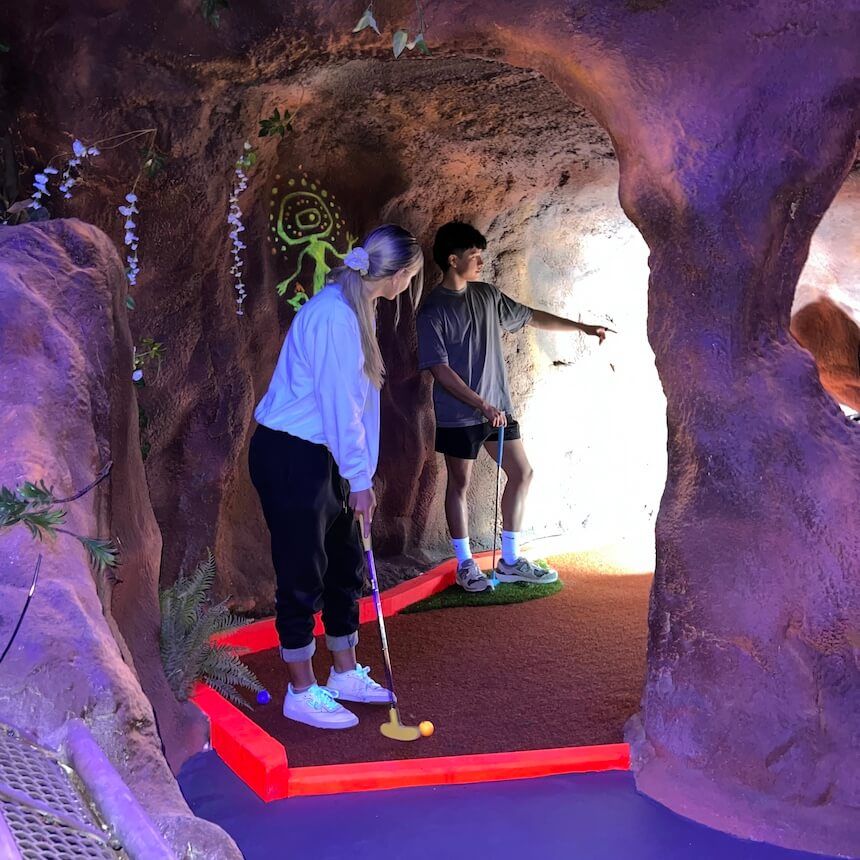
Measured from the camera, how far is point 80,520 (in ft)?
8.57

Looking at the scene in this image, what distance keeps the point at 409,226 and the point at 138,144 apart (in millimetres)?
1875

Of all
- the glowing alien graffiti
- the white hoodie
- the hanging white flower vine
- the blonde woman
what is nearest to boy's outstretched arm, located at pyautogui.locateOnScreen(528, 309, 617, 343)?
the glowing alien graffiti

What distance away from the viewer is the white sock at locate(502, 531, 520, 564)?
582cm

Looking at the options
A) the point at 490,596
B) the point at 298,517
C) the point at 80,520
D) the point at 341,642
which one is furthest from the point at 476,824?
the point at 490,596

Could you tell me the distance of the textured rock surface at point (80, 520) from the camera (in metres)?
1.97

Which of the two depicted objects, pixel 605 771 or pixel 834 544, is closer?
pixel 834 544

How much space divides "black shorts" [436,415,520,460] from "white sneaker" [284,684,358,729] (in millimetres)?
2036

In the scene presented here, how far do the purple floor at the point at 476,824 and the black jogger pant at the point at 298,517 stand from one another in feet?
1.97

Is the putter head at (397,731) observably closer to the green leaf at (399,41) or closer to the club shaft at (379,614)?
the club shaft at (379,614)

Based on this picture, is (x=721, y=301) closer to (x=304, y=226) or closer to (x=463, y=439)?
(x=463, y=439)

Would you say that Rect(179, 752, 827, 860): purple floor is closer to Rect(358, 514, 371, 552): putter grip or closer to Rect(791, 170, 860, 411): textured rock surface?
Rect(358, 514, 371, 552): putter grip

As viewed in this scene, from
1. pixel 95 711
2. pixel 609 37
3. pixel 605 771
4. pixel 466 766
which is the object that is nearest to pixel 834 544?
pixel 605 771

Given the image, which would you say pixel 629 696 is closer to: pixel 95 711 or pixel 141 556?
pixel 141 556

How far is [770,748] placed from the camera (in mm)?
3303
